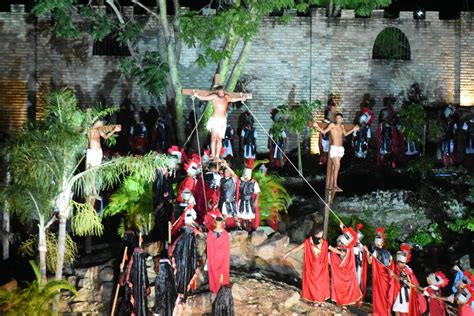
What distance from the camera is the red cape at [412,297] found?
14.2 m

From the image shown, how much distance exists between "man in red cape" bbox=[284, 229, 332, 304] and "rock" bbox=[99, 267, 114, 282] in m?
3.64

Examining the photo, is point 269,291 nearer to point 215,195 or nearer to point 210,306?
point 210,306

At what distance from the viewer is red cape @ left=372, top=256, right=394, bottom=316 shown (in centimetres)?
1443

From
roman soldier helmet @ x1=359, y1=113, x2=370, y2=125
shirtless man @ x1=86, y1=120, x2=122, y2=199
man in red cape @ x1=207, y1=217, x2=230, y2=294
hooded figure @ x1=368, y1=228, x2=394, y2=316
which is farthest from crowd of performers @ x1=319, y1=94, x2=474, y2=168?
man in red cape @ x1=207, y1=217, x2=230, y2=294

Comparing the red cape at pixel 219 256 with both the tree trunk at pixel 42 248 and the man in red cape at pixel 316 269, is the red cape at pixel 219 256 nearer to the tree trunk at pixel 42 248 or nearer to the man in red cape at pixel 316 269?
the man in red cape at pixel 316 269

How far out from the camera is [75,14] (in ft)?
78.1

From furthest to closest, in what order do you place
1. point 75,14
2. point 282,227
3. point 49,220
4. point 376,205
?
point 75,14
point 376,205
point 282,227
point 49,220

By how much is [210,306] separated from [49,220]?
319 cm

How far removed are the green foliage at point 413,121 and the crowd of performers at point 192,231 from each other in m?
7.84

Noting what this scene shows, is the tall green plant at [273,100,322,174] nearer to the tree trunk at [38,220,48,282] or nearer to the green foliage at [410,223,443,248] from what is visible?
the green foliage at [410,223,443,248]

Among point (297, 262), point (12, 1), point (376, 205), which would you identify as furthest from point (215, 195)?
point (12, 1)

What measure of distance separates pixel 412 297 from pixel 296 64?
38.5 feet

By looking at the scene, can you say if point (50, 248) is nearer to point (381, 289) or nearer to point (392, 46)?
point (381, 289)

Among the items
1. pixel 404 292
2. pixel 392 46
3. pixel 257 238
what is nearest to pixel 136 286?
pixel 257 238
